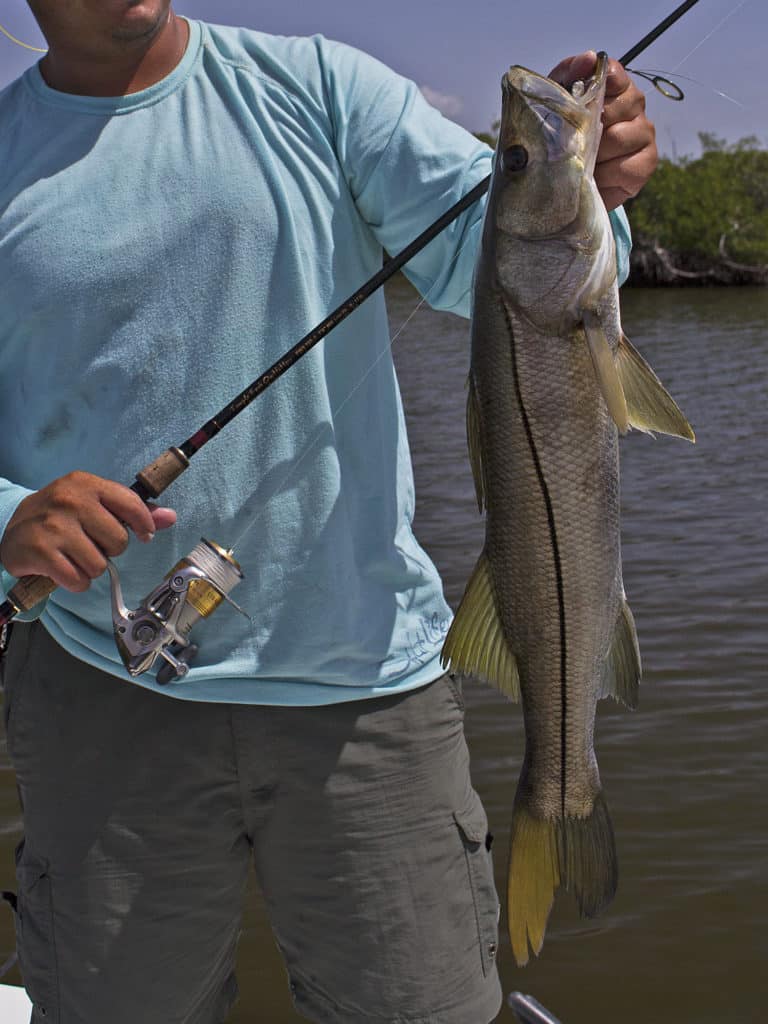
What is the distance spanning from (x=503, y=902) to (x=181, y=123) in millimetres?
4143

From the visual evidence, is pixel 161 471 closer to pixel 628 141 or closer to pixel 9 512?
pixel 9 512

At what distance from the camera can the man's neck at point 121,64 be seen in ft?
8.27

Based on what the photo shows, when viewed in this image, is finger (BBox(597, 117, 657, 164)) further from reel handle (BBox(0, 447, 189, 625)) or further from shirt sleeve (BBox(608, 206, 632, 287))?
reel handle (BBox(0, 447, 189, 625))

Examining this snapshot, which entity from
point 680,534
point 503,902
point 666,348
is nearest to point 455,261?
point 503,902

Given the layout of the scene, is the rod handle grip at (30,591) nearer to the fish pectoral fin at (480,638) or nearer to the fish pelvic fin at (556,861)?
the fish pectoral fin at (480,638)

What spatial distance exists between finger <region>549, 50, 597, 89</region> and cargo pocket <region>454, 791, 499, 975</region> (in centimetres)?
147

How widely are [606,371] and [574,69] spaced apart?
512 mm

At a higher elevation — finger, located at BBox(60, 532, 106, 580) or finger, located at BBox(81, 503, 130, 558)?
finger, located at BBox(81, 503, 130, 558)

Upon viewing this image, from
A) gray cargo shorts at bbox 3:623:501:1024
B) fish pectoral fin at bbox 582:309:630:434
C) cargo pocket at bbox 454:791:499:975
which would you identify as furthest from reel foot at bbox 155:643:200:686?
fish pectoral fin at bbox 582:309:630:434

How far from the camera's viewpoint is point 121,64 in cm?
253

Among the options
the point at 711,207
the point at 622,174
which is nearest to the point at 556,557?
the point at 622,174

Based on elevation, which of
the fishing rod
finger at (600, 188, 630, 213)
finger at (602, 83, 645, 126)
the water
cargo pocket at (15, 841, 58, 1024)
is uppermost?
finger at (602, 83, 645, 126)

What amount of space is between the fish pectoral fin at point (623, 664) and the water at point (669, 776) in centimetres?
320

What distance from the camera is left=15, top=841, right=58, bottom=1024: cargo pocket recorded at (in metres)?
2.62
